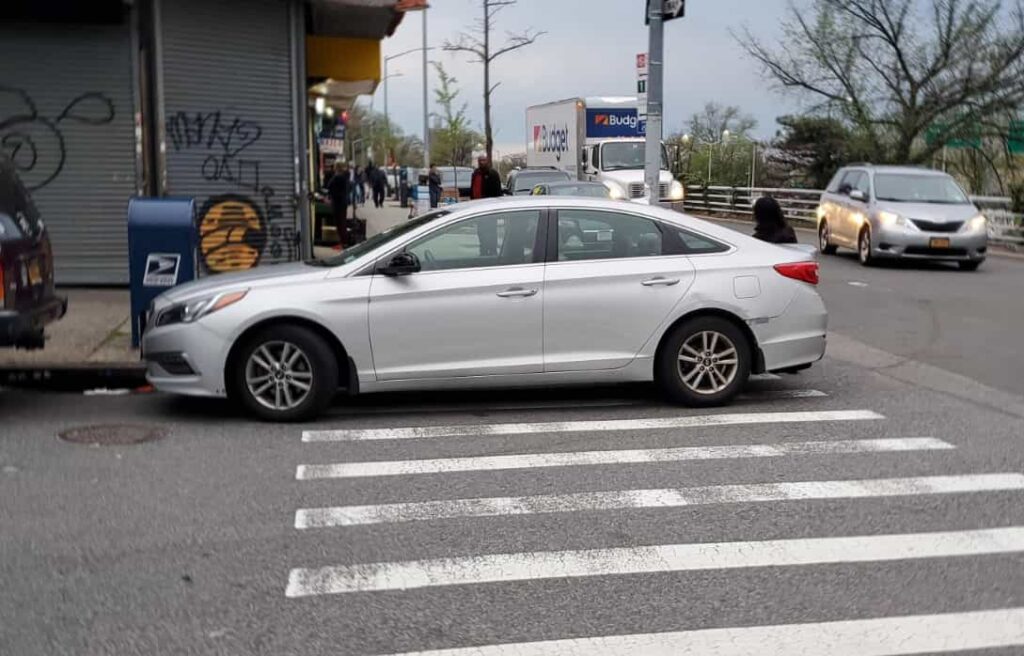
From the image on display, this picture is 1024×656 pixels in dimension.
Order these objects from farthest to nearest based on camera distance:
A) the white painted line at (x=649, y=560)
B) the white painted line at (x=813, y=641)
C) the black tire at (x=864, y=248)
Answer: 1. the black tire at (x=864, y=248)
2. the white painted line at (x=649, y=560)
3. the white painted line at (x=813, y=641)

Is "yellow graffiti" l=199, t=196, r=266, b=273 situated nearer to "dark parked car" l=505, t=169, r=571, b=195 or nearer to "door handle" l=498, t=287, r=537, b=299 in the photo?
"door handle" l=498, t=287, r=537, b=299

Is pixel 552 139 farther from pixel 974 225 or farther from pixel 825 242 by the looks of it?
pixel 974 225

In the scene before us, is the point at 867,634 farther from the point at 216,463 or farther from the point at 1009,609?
the point at 216,463

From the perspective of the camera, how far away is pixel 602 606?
451 centimetres

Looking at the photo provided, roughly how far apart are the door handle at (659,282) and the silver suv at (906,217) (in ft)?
38.7

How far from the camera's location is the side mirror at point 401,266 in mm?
7711

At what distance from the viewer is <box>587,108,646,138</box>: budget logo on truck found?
3112cm

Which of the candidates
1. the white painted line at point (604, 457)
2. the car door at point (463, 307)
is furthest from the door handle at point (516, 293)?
the white painted line at point (604, 457)

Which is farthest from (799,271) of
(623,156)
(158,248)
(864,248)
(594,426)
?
(623,156)

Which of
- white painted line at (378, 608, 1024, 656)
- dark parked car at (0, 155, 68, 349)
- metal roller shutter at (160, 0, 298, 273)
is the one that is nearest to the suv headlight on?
metal roller shutter at (160, 0, 298, 273)

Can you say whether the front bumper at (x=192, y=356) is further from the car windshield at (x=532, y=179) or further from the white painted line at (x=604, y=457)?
the car windshield at (x=532, y=179)

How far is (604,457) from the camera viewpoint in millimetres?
6875

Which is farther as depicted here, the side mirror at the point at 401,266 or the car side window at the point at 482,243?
the car side window at the point at 482,243

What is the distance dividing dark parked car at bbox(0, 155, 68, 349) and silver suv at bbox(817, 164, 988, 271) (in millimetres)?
14245
